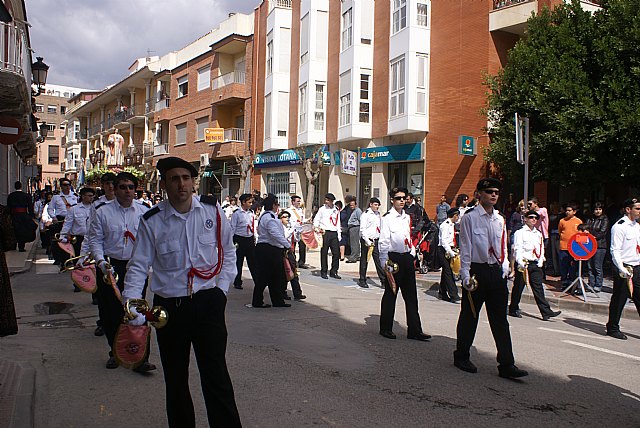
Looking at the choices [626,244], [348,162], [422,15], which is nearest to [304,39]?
[422,15]

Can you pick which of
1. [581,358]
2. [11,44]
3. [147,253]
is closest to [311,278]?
[581,358]

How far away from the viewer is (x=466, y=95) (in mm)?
20391

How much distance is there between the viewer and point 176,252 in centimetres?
377

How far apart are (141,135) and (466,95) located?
116 ft

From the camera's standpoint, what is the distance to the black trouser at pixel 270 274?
376 inches

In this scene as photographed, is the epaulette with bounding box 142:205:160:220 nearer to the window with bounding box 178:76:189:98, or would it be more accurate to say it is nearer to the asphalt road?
the asphalt road

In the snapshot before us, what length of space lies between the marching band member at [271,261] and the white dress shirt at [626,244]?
16.0 feet

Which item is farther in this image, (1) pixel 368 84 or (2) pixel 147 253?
(1) pixel 368 84

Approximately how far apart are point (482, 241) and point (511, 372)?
133 cm

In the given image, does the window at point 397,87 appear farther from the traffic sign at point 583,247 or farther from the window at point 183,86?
the window at point 183,86

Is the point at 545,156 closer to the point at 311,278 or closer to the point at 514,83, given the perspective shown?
the point at 514,83

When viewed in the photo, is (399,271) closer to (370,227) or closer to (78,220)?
(370,227)

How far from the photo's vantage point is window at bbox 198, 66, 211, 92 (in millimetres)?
36875

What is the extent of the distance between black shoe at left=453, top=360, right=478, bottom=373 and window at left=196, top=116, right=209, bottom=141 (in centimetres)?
3225
